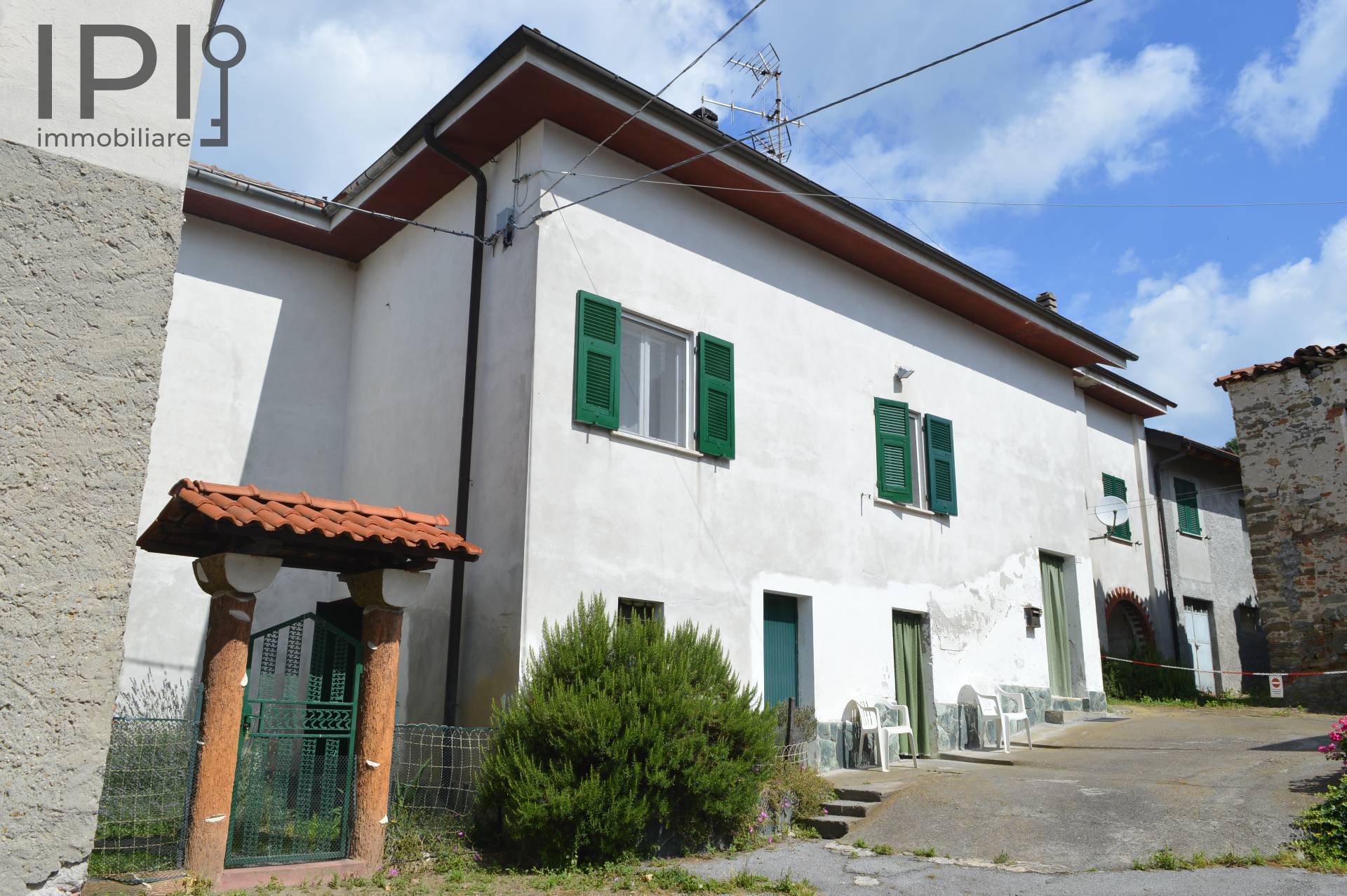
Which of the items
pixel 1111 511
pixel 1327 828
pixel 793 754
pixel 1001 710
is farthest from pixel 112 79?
pixel 1111 511

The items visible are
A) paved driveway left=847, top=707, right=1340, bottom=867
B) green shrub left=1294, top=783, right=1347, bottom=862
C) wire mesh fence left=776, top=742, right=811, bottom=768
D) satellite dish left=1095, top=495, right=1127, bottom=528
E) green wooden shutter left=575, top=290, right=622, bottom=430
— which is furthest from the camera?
satellite dish left=1095, top=495, right=1127, bottom=528

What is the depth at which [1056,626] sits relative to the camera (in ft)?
48.1

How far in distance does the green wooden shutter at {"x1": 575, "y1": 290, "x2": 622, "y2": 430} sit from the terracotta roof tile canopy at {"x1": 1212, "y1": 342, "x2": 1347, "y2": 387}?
1156 centimetres

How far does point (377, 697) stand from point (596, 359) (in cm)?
375

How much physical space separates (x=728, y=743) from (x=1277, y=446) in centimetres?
1211

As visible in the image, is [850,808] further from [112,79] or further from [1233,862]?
[112,79]

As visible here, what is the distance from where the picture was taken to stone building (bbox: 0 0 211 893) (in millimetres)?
2912

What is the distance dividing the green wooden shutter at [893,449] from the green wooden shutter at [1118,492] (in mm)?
7094

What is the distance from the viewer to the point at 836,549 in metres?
11.2

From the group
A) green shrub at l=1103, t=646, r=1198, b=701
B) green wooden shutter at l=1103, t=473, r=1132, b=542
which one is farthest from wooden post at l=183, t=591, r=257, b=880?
green wooden shutter at l=1103, t=473, r=1132, b=542

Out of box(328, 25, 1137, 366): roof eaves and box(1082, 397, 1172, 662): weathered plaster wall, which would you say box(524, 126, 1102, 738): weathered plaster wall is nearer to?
→ box(328, 25, 1137, 366): roof eaves

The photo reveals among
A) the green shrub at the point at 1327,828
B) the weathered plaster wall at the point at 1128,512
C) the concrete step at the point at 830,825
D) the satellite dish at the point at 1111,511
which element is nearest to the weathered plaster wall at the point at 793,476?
the satellite dish at the point at 1111,511

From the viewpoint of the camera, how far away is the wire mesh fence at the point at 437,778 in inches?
289

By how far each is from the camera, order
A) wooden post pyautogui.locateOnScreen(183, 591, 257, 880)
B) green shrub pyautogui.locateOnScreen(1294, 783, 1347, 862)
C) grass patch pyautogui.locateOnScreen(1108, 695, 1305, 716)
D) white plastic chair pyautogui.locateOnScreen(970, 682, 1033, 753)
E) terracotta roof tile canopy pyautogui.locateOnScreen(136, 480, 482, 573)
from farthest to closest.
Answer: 1. grass patch pyautogui.locateOnScreen(1108, 695, 1305, 716)
2. white plastic chair pyautogui.locateOnScreen(970, 682, 1033, 753)
3. green shrub pyautogui.locateOnScreen(1294, 783, 1347, 862)
4. terracotta roof tile canopy pyautogui.locateOnScreen(136, 480, 482, 573)
5. wooden post pyautogui.locateOnScreen(183, 591, 257, 880)
